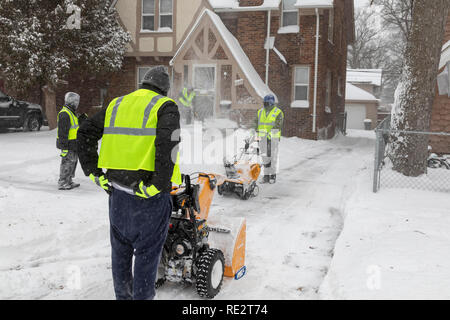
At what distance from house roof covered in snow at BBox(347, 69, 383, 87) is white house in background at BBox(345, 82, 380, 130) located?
232cm

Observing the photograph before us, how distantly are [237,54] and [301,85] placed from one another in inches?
132

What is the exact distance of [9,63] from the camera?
16047 mm

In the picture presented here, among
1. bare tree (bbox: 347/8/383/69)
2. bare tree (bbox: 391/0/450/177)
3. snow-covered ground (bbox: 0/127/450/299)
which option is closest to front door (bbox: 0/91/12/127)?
snow-covered ground (bbox: 0/127/450/299)

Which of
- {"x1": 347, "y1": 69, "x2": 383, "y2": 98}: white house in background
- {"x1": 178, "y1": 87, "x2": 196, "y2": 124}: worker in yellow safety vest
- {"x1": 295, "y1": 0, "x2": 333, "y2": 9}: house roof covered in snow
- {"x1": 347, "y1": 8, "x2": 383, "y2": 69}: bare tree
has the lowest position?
{"x1": 178, "y1": 87, "x2": 196, "y2": 124}: worker in yellow safety vest

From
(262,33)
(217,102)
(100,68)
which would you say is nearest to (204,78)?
(217,102)

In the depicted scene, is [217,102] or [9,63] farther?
[217,102]

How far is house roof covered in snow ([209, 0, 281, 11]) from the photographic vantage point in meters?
19.4

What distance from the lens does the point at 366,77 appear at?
1677 inches

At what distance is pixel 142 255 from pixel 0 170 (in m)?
8.43

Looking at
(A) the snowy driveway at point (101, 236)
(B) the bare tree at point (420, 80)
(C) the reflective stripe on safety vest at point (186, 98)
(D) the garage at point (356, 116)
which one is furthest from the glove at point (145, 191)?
(D) the garage at point (356, 116)

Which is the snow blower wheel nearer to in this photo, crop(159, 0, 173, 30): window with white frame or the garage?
crop(159, 0, 173, 30): window with white frame

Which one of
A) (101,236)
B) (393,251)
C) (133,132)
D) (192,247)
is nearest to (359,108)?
(393,251)
